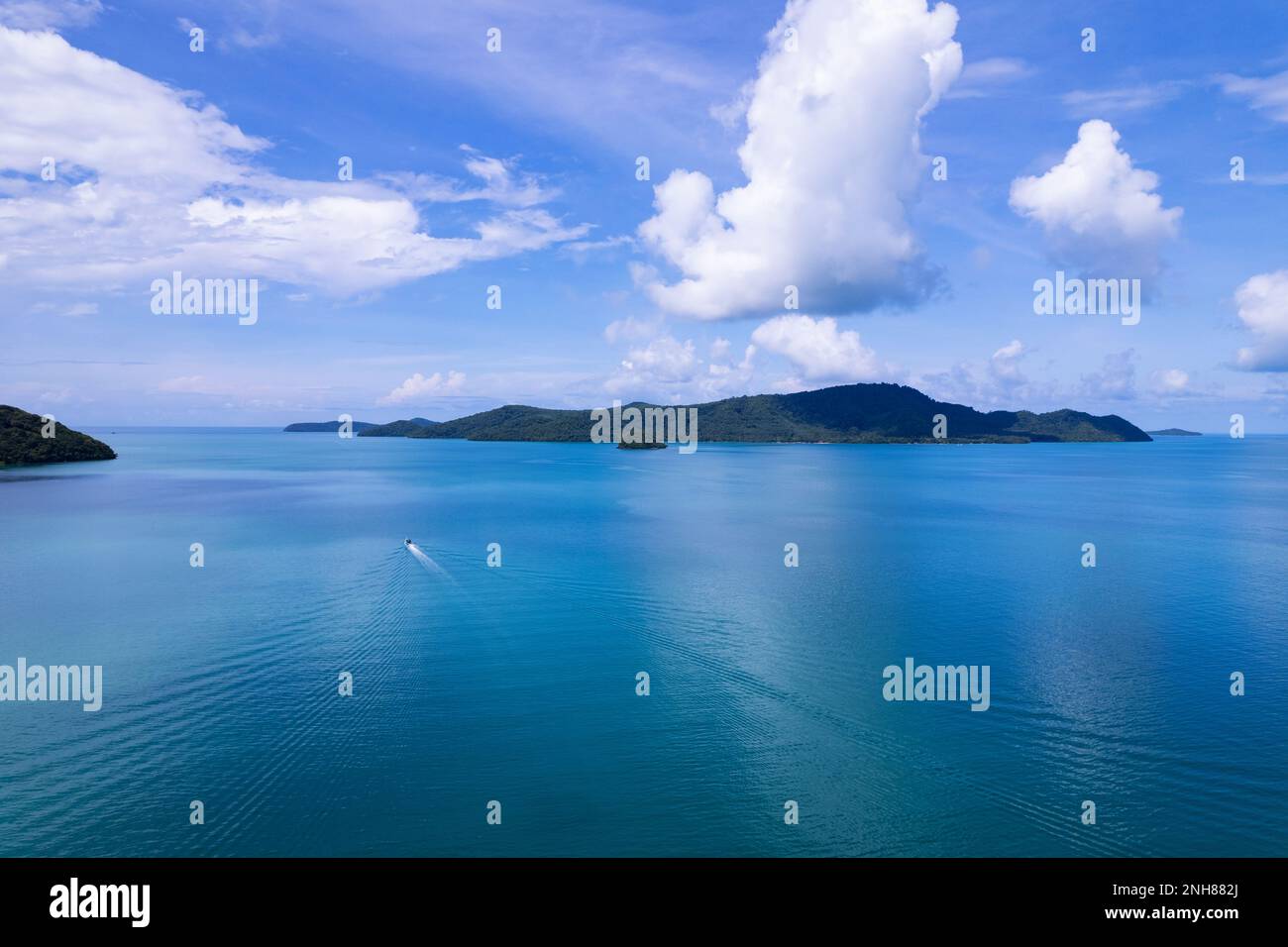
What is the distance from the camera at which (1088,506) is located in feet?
210

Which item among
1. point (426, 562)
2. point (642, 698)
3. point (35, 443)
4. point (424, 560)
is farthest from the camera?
point (35, 443)

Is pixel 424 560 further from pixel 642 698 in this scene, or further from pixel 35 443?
pixel 35 443

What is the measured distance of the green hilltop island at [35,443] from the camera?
10000cm

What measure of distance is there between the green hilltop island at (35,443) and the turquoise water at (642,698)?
251ft

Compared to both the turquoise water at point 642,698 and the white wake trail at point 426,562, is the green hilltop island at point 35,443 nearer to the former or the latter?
the turquoise water at point 642,698

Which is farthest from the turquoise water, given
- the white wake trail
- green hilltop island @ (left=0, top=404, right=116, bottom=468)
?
green hilltop island @ (left=0, top=404, right=116, bottom=468)

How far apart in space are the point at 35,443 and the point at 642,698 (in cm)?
12760

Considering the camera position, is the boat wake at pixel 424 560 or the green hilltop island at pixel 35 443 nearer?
the boat wake at pixel 424 560

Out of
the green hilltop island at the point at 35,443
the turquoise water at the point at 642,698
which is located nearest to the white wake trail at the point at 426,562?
the turquoise water at the point at 642,698

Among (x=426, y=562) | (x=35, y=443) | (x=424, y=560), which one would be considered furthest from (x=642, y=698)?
(x=35, y=443)

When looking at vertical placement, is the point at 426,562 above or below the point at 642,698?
above

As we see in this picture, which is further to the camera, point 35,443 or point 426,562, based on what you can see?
point 35,443

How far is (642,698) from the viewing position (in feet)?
65.1
